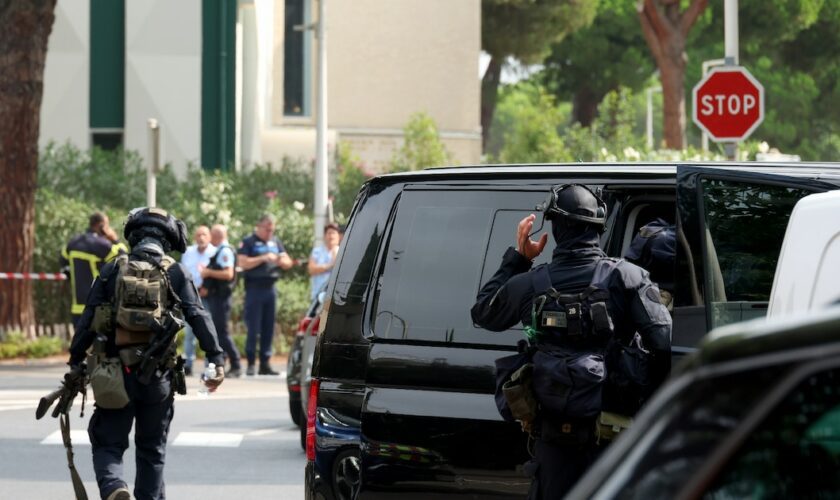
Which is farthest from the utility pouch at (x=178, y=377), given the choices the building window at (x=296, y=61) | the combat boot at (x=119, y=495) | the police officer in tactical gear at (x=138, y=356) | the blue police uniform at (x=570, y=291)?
the building window at (x=296, y=61)

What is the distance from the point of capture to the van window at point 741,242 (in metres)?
5.27

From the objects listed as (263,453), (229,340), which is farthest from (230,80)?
(263,453)

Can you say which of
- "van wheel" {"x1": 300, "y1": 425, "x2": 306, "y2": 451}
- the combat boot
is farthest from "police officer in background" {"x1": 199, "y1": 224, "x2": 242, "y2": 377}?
the combat boot

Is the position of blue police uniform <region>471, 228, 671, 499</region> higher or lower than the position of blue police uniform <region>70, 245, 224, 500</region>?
higher

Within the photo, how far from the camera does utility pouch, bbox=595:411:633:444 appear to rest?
18.4ft

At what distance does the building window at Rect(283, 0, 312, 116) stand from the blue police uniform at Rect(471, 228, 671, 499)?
27.8 metres

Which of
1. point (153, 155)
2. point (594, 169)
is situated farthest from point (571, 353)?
point (153, 155)

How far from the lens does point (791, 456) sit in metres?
2.09

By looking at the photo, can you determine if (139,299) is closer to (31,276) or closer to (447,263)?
(447,263)

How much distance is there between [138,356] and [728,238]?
365cm

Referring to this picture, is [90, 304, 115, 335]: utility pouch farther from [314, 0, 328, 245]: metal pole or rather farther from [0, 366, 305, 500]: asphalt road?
[314, 0, 328, 245]: metal pole

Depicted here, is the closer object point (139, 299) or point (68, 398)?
point (139, 299)

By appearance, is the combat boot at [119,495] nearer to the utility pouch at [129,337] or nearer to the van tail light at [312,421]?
the utility pouch at [129,337]

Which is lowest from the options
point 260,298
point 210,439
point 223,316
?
point 210,439
